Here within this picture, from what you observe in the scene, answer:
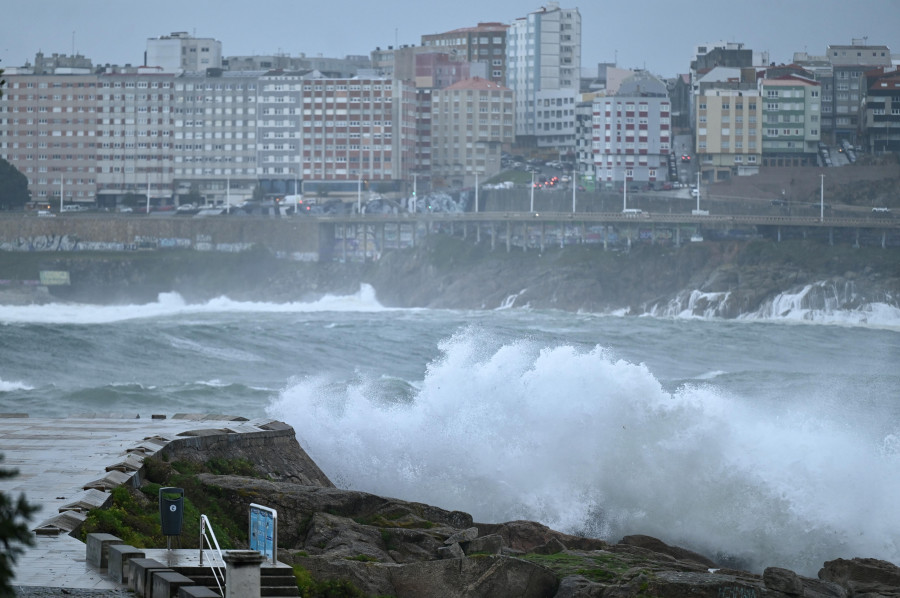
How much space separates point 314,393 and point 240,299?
3613 inches

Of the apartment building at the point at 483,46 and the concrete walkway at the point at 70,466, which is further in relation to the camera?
the apartment building at the point at 483,46

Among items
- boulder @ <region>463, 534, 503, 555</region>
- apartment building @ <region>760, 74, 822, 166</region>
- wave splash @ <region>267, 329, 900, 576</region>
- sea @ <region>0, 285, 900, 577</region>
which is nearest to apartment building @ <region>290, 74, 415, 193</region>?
apartment building @ <region>760, 74, 822, 166</region>

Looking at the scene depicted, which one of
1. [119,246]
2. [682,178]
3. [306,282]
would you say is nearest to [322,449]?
[306,282]

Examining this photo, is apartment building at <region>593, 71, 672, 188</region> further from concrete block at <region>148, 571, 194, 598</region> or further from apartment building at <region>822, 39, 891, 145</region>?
concrete block at <region>148, 571, 194, 598</region>

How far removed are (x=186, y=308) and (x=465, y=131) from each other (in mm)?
41134

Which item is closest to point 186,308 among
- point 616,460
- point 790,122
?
point 790,122

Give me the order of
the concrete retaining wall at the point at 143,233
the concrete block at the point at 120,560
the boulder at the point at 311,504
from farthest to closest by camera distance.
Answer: the concrete retaining wall at the point at 143,233 < the boulder at the point at 311,504 < the concrete block at the point at 120,560

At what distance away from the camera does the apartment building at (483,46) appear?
167250 millimetres

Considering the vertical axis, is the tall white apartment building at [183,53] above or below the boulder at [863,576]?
above

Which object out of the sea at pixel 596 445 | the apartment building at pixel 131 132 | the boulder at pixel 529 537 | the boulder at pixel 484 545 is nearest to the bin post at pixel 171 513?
the boulder at pixel 484 545

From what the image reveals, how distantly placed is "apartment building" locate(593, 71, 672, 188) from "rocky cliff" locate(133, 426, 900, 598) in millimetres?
115988

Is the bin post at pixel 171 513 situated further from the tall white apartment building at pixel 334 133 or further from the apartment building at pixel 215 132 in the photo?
the apartment building at pixel 215 132

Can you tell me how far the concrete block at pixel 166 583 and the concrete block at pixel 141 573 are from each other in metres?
0.06

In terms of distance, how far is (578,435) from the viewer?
2547 centimetres
